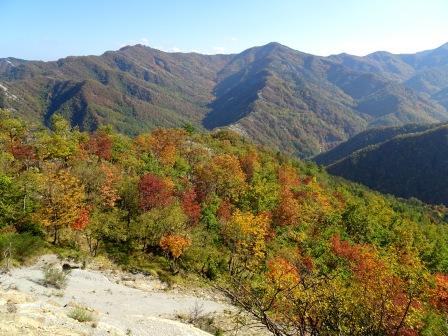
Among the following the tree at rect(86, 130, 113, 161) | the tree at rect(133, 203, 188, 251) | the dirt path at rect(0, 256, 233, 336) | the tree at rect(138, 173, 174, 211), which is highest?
the tree at rect(86, 130, 113, 161)

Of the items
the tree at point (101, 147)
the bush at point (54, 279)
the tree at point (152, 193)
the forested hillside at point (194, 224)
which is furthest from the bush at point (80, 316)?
the tree at point (101, 147)

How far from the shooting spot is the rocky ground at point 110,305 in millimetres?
23594

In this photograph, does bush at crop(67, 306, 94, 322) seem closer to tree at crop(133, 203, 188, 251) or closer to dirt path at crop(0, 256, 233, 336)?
dirt path at crop(0, 256, 233, 336)

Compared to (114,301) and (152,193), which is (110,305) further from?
(152,193)

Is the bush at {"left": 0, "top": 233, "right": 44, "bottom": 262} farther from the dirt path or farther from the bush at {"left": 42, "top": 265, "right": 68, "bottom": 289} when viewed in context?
the bush at {"left": 42, "top": 265, "right": 68, "bottom": 289}

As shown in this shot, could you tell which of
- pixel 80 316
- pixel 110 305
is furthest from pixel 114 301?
pixel 80 316

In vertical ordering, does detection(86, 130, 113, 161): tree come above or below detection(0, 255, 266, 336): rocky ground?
above

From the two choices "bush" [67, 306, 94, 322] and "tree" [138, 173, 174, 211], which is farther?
"tree" [138, 173, 174, 211]

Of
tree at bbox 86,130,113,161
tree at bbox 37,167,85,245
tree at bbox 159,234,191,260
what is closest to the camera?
tree at bbox 37,167,85,245

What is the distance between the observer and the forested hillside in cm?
5775

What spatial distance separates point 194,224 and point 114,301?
26.6m

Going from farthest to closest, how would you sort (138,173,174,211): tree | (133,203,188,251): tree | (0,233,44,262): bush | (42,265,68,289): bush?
(138,173,174,211): tree
(133,203,188,251): tree
(0,233,44,262): bush
(42,265,68,289): bush

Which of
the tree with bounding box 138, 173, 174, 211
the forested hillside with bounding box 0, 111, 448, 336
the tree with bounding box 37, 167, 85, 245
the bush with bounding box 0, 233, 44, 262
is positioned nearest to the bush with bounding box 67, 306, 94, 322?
the forested hillside with bounding box 0, 111, 448, 336

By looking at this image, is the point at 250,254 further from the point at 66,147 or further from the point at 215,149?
the point at 215,149
